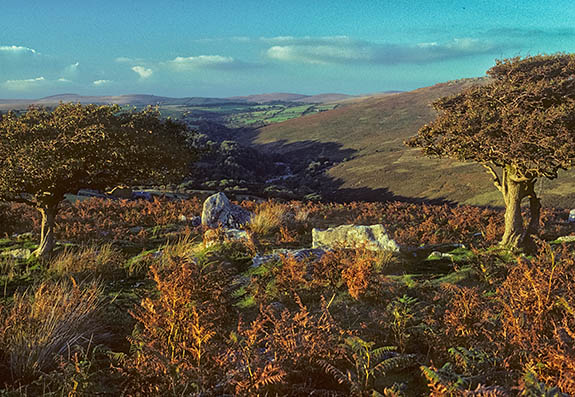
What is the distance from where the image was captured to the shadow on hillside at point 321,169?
4175 cm

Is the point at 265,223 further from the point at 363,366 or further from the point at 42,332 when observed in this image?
the point at 363,366

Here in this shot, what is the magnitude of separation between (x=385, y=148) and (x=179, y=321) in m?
67.4

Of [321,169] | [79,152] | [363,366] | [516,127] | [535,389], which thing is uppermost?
[516,127]

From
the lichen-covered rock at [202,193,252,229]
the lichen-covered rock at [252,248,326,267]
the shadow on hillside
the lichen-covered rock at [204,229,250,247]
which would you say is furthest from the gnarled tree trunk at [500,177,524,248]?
the shadow on hillside

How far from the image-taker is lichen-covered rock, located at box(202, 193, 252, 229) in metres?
11.8

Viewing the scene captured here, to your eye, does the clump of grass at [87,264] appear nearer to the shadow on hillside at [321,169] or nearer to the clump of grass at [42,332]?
the clump of grass at [42,332]

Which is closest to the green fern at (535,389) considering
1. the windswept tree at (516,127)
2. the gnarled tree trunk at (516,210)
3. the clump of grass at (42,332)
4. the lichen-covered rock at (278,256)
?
the clump of grass at (42,332)

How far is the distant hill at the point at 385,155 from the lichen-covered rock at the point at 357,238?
13.1 m

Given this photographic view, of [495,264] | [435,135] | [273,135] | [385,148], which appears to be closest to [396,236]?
[435,135]

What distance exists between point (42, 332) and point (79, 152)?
3.99 m

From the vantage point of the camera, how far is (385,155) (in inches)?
2430

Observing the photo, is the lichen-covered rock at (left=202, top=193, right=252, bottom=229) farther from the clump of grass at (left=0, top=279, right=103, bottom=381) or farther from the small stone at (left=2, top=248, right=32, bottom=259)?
the clump of grass at (left=0, top=279, right=103, bottom=381)

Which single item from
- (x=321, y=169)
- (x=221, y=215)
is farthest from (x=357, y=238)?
(x=321, y=169)

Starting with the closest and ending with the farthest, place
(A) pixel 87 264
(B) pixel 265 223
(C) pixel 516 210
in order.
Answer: (A) pixel 87 264
(C) pixel 516 210
(B) pixel 265 223
